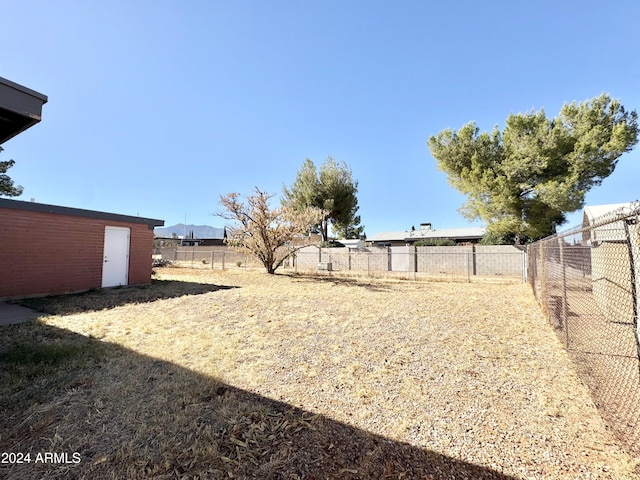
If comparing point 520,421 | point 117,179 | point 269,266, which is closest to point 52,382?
point 520,421

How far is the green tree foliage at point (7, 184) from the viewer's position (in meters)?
14.1

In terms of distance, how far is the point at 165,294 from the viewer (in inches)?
328

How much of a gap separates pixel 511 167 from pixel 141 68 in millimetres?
16495

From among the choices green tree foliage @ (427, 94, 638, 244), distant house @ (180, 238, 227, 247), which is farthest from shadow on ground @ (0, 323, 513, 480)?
distant house @ (180, 238, 227, 247)

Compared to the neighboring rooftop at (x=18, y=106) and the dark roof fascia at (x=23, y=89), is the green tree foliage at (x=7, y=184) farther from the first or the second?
the dark roof fascia at (x=23, y=89)

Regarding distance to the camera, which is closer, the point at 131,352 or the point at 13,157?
the point at 131,352

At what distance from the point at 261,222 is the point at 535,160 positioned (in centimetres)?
1400

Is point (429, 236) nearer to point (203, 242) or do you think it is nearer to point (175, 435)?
point (175, 435)

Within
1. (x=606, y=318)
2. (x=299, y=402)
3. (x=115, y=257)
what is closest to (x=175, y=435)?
(x=299, y=402)

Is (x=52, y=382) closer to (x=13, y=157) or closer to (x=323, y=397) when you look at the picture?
(x=323, y=397)

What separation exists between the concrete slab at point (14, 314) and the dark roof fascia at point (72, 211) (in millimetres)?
2464

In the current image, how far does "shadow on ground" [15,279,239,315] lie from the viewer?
6387 millimetres

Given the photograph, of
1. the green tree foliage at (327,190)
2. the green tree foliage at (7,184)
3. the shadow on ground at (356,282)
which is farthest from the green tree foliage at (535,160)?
the green tree foliage at (7,184)

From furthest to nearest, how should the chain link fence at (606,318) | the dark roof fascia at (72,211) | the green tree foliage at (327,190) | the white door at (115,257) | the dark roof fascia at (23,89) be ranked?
1. the green tree foliage at (327,190)
2. the white door at (115,257)
3. the dark roof fascia at (72,211)
4. the dark roof fascia at (23,89)
5. the chain link fence at (606,318)
